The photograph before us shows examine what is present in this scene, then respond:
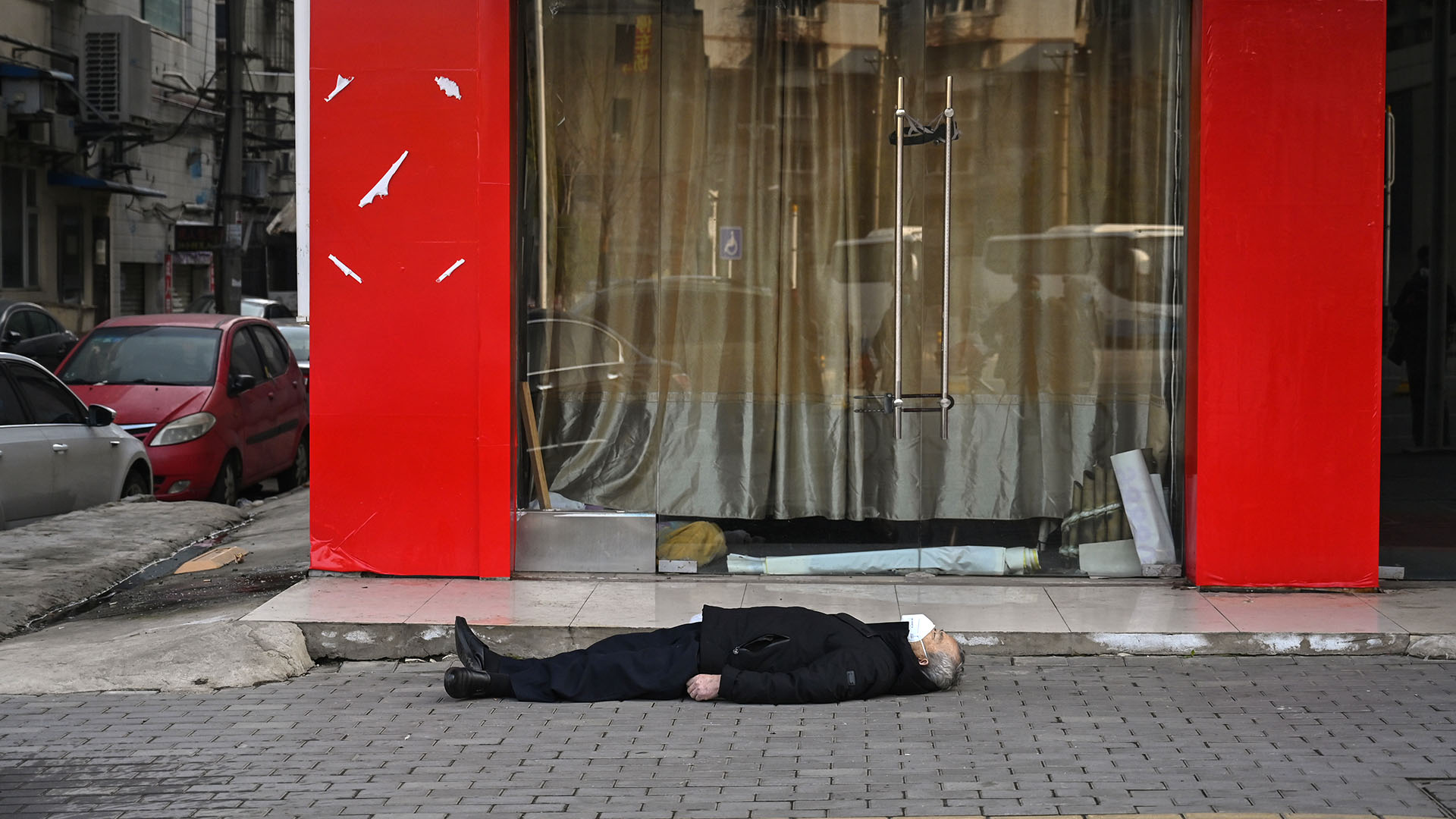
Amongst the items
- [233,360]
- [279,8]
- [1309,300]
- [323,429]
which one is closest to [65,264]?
[279,8]

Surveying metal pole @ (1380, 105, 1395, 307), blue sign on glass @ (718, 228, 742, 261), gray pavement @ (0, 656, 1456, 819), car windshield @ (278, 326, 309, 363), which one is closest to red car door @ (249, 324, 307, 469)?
car windshield @ (278, 326, 309, 363)

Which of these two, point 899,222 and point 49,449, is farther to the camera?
point 49,449

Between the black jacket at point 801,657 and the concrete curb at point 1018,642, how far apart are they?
0.98 m

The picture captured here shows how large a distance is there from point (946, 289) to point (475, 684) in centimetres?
362

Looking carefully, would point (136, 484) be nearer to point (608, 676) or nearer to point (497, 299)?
point (497, 299)

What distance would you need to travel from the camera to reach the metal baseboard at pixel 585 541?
8.16 meters

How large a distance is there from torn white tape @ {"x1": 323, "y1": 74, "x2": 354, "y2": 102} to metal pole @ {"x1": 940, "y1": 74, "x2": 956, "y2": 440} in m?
3.38

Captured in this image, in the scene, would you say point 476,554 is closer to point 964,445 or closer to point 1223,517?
point 964,445

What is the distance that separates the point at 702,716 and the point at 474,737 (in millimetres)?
926

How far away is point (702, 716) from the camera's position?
5.73 meters

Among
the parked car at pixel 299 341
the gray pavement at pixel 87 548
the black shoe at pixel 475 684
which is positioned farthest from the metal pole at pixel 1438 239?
the parked car at pixel 299 341

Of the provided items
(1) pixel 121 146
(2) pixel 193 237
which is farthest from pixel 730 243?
(2) pixel 193 237

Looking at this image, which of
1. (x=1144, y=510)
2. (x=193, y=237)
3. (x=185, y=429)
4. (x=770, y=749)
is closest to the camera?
(x=770, y=749)

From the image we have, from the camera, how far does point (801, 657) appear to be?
586 cm
